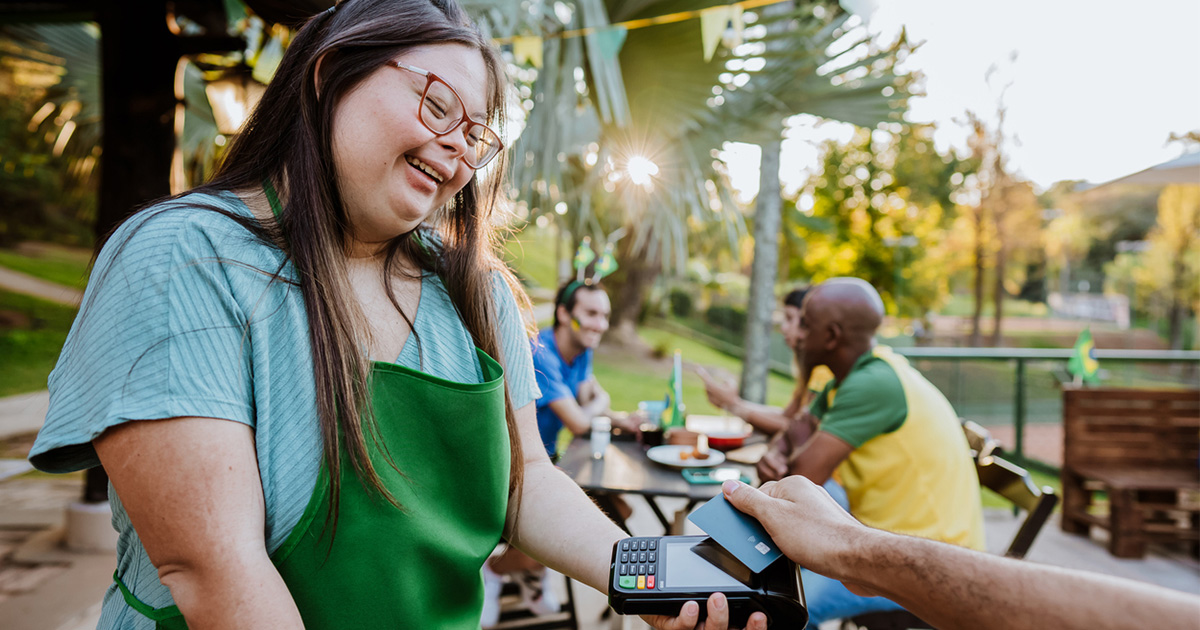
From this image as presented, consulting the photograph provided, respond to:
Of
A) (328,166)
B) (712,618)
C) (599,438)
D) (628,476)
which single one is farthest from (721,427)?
(328,166)

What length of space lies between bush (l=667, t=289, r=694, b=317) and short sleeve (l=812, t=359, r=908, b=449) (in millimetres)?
18643

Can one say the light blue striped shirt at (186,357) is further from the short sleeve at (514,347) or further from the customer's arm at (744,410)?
the customer's arm at (744,410)

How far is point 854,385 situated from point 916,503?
47 cm

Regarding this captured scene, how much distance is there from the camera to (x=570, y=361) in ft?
12.7

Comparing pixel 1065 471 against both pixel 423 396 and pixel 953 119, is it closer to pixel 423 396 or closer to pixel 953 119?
pixel 423 396

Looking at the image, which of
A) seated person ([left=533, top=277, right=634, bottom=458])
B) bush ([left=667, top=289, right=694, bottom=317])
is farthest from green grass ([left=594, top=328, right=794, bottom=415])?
seated person ([left=533, top=277, right=634, bottom=458])

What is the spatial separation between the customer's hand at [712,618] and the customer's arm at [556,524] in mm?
57

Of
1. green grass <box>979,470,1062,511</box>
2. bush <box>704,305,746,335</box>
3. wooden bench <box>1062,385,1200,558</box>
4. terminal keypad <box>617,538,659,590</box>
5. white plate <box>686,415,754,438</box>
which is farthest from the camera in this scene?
bush <box>704,305,746,335</box>

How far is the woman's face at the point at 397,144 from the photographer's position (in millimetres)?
934

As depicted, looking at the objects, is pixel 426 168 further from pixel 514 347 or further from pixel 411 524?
pixel 411 524

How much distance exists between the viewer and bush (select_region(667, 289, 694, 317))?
2128cm

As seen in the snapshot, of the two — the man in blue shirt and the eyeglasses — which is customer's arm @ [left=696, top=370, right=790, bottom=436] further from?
the eyeglasses

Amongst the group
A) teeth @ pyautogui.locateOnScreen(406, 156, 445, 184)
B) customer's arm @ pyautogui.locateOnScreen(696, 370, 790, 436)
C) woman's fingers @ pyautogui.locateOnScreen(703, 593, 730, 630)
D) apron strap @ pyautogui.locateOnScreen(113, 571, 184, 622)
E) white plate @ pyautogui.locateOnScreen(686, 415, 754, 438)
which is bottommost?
white plate @ pyautogui.locateOnScreen(686, 415, 754, 438)

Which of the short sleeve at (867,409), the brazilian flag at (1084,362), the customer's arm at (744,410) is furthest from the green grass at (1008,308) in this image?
the short sleeve at (867,409)
